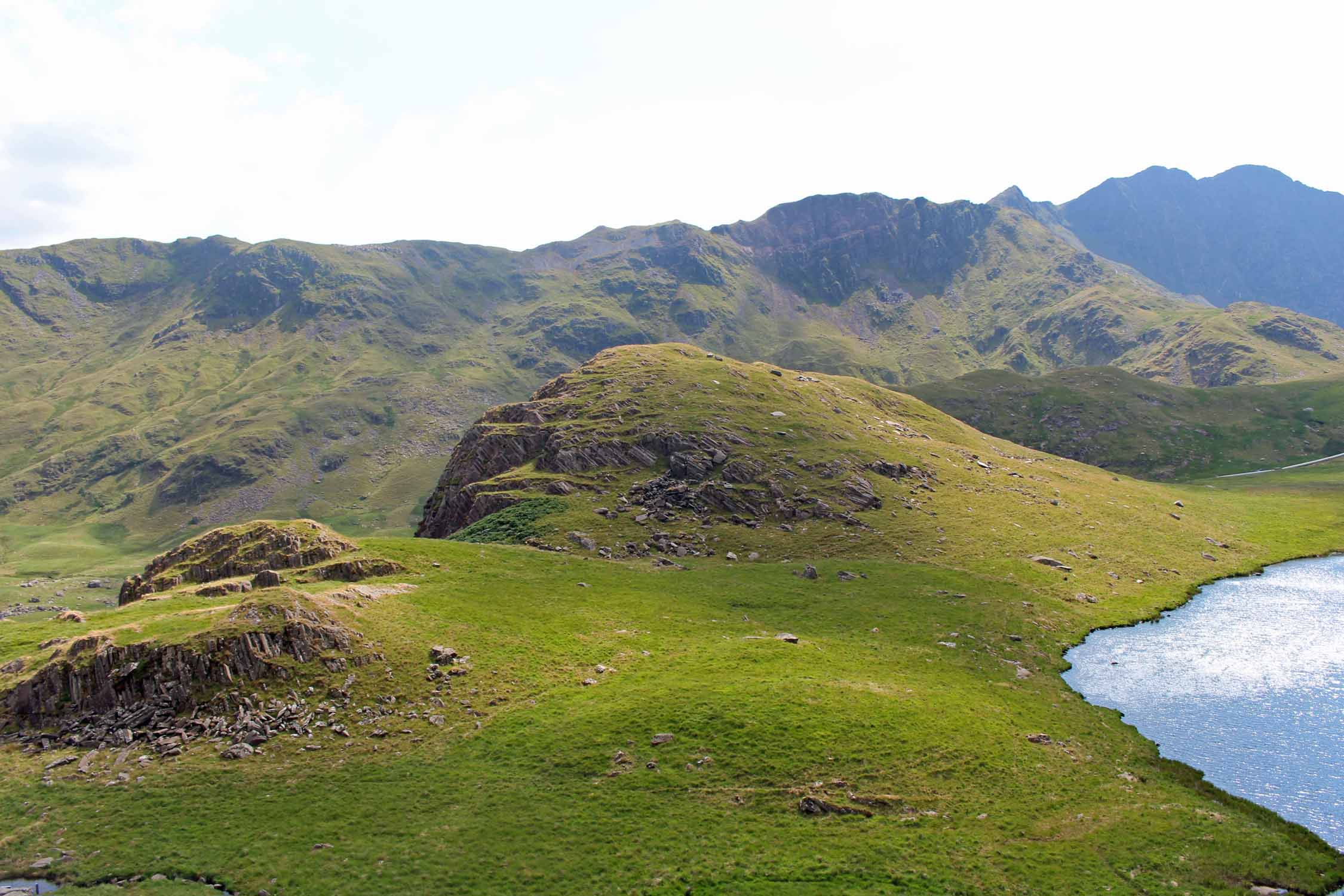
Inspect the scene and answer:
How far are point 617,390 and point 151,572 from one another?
89.4 m

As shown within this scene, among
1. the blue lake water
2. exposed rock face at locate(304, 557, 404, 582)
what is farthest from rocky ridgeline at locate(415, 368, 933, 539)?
the blue lake water

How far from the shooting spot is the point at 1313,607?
283 feet

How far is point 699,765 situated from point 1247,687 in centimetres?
5222

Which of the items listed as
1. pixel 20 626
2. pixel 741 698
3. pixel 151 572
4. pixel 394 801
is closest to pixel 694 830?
pixel 741 698

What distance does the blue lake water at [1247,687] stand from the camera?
48.9 metres

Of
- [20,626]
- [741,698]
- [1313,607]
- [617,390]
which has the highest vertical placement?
[617,390]

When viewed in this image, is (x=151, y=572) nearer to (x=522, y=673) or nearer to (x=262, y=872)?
(x=522, y=673)

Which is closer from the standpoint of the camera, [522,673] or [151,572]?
[522,673]

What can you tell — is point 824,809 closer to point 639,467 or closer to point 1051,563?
point 1051,563

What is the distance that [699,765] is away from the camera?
47719mm

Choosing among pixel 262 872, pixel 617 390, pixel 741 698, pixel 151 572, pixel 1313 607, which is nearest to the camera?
pixel 262 872

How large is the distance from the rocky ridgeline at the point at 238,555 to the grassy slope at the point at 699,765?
24.0 feet

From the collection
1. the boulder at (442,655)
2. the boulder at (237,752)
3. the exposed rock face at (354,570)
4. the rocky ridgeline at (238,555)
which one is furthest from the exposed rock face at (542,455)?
the boulder at (237,752)

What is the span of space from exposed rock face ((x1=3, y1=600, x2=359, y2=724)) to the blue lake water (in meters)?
68.0
